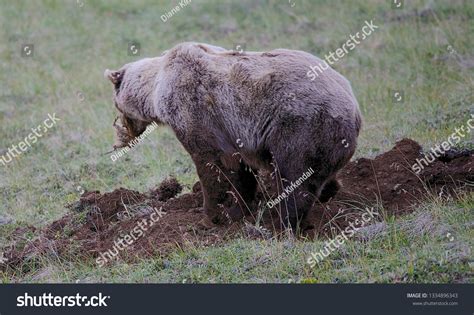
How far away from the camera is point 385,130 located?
12.5m

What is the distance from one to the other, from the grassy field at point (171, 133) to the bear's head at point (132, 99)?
152cm

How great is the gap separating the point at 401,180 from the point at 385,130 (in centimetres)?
336

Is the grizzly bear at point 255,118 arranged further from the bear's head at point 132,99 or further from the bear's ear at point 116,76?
the bear's ear at point 116,76

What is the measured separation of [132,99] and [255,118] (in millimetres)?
1956

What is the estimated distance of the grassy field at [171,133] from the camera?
24.6ft

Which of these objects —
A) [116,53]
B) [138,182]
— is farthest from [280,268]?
[116,53]

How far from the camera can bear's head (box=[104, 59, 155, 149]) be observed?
9422 millimetres

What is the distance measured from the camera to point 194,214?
9.01m

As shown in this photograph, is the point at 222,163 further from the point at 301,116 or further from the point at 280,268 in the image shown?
the point at 280,268

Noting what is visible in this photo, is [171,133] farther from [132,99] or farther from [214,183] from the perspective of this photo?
[214,183]

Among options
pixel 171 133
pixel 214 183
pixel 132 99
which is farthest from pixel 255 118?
pixel 171 133

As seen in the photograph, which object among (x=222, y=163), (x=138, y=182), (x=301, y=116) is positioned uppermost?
(x=301, y=116)

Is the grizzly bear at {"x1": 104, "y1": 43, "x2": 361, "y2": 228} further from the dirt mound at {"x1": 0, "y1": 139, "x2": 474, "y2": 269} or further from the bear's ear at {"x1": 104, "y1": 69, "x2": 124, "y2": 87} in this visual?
the bear's ear at {"x1": 104, "y1": 69, "x2": 124, "y2": 87}

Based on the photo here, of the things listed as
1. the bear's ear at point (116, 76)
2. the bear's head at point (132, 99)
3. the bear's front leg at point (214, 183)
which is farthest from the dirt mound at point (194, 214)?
the bear's ear at point (116, 76)
